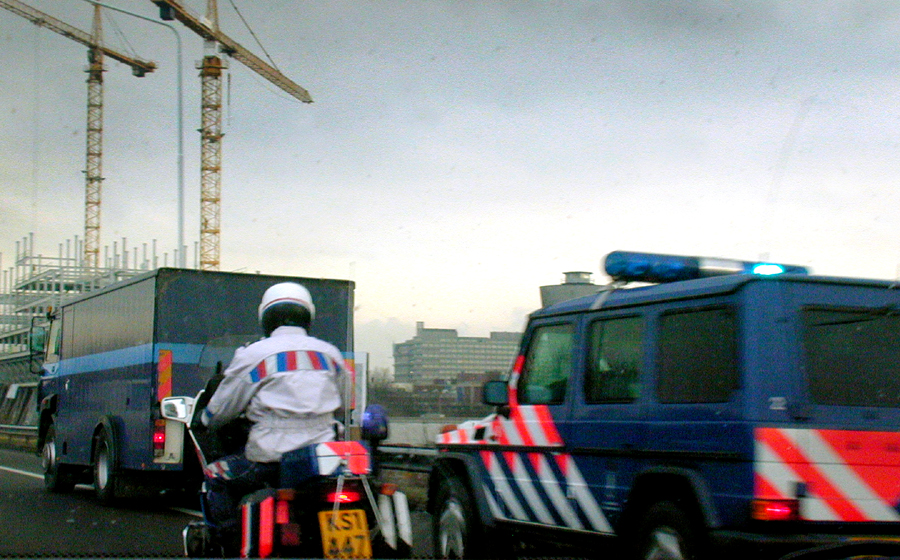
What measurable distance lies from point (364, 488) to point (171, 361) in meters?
8.64

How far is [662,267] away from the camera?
6.80 m

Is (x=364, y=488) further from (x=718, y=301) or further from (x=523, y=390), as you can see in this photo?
(x=523, y=390)

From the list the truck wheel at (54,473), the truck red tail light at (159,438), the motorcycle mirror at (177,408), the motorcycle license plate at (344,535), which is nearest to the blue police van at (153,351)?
the truck red tail light at (159,438)

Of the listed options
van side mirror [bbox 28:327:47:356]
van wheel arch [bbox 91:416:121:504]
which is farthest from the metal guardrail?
van side mirror [bbox 28:327:47:356]

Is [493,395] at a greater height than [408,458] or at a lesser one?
greater

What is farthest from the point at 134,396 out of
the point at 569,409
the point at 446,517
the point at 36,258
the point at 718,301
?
the point at 36,258

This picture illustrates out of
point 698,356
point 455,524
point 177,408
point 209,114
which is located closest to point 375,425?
point 177,408

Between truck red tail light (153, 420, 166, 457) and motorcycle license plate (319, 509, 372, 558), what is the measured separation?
8.88 metres

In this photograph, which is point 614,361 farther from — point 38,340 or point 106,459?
point 38,340

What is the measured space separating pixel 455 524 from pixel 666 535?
2.53 meters

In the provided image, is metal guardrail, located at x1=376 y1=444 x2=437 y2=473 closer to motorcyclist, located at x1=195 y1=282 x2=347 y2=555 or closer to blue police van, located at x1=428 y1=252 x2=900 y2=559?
blue police van, located at x1=428 y1=252 x2=900 y2=559

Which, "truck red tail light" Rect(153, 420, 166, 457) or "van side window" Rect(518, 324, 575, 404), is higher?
"van side window" Rect(518, 324, 575, 404)

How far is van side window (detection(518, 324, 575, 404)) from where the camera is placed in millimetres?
7141

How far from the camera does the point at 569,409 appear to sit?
693 centimetres
